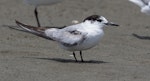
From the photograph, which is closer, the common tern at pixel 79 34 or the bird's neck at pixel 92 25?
the common tern at pixel 79 34

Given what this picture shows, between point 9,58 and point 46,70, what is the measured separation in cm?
95

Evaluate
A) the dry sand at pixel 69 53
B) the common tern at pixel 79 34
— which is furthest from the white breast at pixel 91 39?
the dry sand at pixel 69 53

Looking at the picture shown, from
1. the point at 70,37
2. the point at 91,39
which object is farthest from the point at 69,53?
the point at 91,39

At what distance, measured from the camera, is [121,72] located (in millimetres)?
7855

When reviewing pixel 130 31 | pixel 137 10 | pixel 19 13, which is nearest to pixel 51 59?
pixel 130 31

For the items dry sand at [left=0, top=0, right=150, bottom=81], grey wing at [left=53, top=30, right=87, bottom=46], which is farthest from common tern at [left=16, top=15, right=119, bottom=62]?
dry sand at [left=0, top=0, right=150, bottom=81]

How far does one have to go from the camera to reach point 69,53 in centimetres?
968

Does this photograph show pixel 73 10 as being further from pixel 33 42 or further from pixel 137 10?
pixel 33 42

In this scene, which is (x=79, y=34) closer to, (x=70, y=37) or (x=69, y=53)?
(x=70, y=37)

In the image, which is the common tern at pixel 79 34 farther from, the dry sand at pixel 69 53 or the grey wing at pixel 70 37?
the dry sand at pixel 69 53

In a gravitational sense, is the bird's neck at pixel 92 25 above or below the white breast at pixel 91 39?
above

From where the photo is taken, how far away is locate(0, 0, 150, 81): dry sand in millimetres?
7586

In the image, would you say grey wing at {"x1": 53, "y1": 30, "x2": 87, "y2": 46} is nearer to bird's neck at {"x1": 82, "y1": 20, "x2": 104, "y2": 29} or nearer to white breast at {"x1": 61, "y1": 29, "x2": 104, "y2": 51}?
white breast at {"x1": 61, "y1": 29, "x2": 104, "y2": 51}

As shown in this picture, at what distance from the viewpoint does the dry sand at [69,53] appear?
7.59 metres
